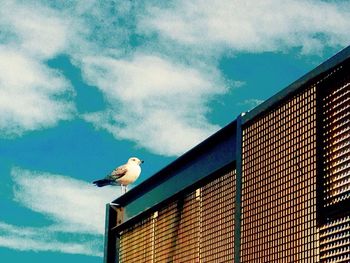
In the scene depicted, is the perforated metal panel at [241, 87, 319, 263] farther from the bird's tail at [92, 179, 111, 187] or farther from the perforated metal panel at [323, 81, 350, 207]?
the bird's tail at [92, 179, 111, 187]

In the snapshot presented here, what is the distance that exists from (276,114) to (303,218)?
55 cm

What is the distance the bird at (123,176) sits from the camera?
39.0 ft

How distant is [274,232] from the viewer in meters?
3.47

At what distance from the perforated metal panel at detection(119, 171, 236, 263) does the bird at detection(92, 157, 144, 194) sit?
6.53 meters

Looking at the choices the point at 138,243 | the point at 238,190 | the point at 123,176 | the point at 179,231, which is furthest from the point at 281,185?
the point at 123,176

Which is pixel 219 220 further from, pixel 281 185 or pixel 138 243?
pixel 138 243

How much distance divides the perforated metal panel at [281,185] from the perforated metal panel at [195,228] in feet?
0.75

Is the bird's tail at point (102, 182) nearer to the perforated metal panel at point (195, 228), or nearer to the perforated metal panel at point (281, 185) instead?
the perforated metal panel at point (195, 228)

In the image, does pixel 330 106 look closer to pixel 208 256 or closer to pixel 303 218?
pixel 303 218

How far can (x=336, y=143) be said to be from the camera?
3.12 m

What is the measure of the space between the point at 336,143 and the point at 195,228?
4.35ft

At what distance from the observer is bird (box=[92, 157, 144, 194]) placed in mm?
11883

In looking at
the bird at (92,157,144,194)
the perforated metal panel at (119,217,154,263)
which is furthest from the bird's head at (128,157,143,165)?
the perforated metal panel at (119,217,154,263)

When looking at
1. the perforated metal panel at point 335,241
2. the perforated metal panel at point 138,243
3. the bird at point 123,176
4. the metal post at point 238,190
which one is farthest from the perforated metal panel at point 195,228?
the bird at point 123,176
